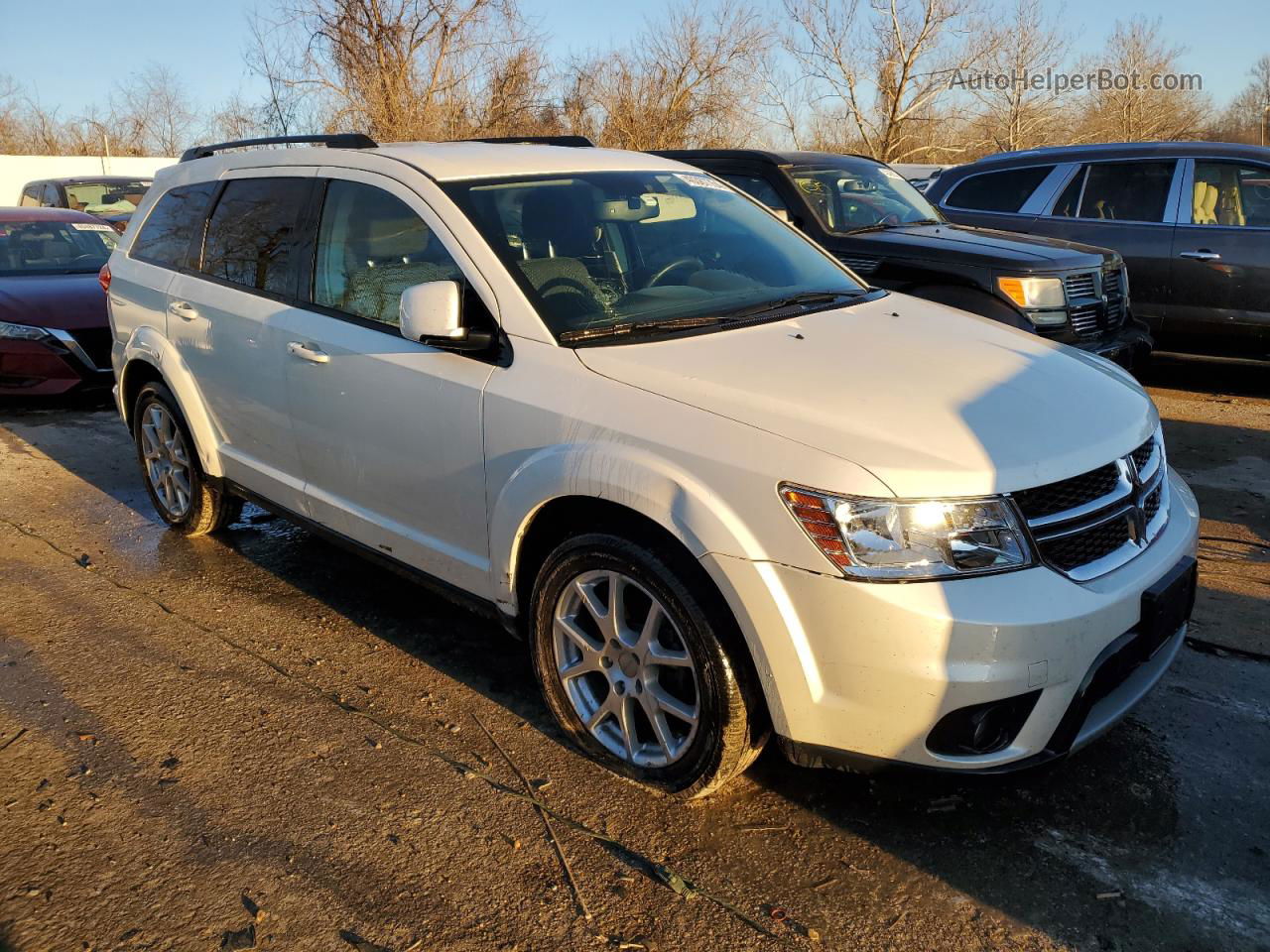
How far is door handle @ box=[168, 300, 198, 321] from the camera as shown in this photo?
4.69 metres

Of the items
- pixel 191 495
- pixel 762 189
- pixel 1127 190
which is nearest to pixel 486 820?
pixel 191 495

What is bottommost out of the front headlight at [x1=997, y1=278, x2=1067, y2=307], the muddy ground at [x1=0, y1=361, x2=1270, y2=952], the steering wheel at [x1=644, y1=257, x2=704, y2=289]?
the muddy ground at [x1=0, y1=361, x2=1270, y2=952]

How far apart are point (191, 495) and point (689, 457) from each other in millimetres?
3345

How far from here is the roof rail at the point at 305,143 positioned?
4.38 metres

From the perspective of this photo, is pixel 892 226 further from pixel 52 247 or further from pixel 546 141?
pixel 52 247

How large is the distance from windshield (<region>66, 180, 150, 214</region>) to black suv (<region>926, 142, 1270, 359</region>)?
12.5 m

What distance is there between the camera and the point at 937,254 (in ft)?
22.6

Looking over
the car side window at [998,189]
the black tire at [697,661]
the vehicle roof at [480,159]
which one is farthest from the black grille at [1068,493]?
the car side window at [998,189]

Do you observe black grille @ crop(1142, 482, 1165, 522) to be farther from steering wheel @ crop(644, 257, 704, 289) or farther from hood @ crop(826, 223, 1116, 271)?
hood @ crop(826, 223, 1116, 271)

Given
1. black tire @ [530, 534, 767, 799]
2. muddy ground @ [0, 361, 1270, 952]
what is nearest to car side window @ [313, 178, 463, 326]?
black tire @ [530, 534, 767, 799]

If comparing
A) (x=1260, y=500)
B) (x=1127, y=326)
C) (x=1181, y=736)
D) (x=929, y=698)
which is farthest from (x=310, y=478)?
(x=1127, y=326)

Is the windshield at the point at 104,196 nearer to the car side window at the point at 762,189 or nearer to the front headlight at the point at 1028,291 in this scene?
the car side window at the point at 762,189

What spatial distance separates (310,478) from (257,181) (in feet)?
4.51

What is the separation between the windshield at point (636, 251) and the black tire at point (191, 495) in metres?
2.18
